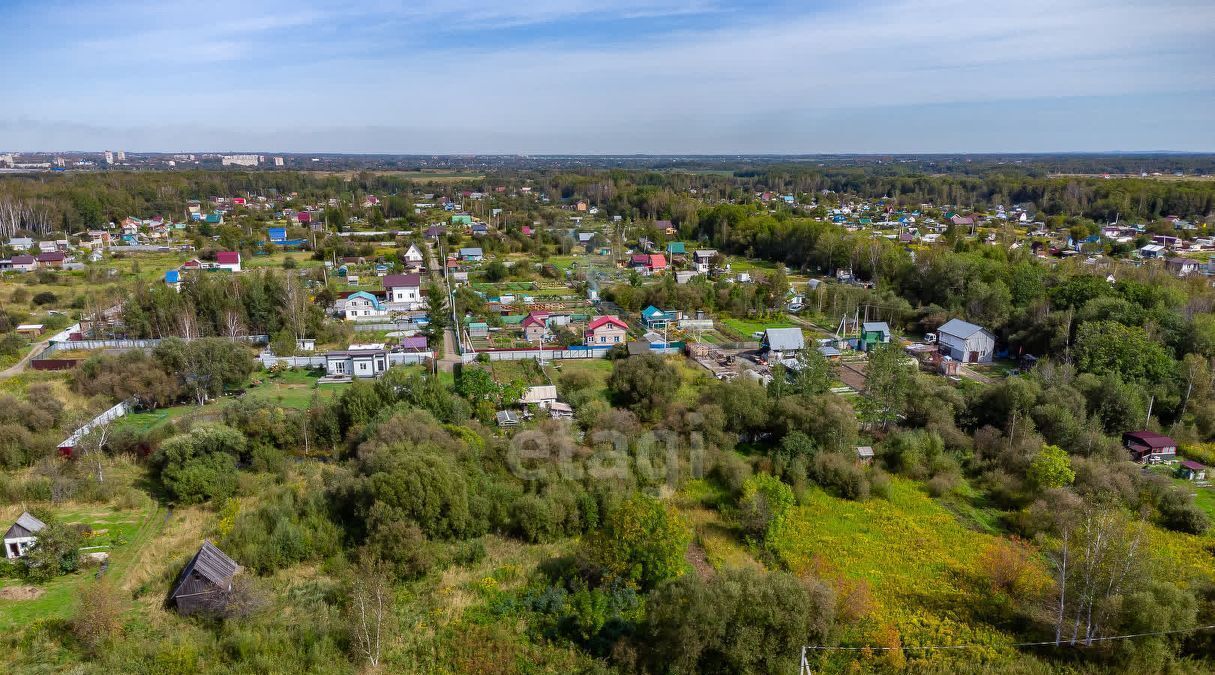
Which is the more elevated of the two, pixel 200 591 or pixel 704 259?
pixel 704 259

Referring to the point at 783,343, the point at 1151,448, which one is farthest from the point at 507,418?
the point at 1151,448

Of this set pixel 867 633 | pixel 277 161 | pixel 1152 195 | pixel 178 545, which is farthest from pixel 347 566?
pixel 277 161

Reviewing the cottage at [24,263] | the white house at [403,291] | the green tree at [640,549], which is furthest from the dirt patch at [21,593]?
the cottage at [24,263]

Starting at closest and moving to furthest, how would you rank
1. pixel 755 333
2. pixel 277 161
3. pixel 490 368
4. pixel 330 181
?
pixel 490 368 → pixel 755 333 → pixel 330 181 → pixel 277 161

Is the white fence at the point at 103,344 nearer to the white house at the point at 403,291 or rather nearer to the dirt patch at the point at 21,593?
the white house at the point at 403,291

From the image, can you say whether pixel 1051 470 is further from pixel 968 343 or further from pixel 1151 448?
pixel 968 343

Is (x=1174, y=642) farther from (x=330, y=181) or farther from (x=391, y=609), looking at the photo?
(x=330, y=181)
